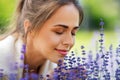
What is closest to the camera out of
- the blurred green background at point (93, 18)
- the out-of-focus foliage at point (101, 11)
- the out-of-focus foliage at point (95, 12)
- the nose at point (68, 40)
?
the nose at point (68, 40)

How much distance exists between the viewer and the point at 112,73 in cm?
266

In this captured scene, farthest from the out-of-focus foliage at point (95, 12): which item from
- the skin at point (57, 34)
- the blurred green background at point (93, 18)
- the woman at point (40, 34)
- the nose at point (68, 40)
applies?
the nose at point (68, 40)

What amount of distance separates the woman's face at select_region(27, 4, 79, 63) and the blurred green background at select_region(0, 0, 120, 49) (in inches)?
18.2

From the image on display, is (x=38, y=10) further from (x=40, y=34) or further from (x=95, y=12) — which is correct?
(x=95, y=12)

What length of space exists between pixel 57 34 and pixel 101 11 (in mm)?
2418

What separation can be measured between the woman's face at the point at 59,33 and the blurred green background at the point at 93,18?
0.46 m

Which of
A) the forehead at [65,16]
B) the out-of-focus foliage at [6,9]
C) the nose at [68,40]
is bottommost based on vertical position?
the nose at [68,40]

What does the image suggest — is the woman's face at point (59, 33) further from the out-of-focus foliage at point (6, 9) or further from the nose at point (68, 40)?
the out-of-focus foliage at point (6, 9)

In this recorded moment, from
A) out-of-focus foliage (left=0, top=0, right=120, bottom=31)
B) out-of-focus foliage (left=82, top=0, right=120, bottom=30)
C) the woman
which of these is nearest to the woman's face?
the woman

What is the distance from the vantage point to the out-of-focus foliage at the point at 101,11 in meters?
4.26

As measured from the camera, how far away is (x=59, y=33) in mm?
2551

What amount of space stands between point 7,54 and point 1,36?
0.89ft

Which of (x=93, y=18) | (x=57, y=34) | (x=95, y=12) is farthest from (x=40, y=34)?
(x=95, y=12)

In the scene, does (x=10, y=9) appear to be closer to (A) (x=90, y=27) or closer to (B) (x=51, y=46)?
(A) (x=90, y=27)
